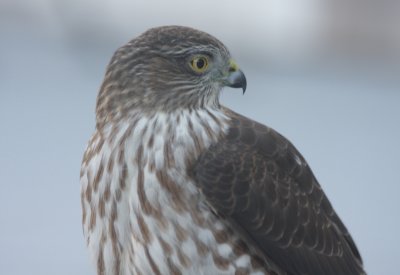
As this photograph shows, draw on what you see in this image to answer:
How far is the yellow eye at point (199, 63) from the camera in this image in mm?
4867

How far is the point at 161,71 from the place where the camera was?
485 cm

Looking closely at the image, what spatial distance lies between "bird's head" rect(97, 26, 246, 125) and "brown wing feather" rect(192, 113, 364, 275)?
0.97 feet

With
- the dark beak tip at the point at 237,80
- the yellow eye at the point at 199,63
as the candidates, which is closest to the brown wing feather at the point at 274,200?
the dark beak tip at the point at 237,80

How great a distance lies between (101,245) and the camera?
4.68 meters

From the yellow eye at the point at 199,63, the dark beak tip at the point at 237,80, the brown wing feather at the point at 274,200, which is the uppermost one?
the yellow eye at the point at 199,63

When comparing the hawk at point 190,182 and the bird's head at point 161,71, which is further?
the bird's head at point 161,71

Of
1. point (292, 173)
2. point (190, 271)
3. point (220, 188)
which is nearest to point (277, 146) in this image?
point (292, 173)

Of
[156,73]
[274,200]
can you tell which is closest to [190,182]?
[274,200]

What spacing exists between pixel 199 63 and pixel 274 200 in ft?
2.55

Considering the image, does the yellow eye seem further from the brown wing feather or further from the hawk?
the brown wing feather

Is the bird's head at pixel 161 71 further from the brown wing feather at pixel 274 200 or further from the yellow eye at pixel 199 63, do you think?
the brown wing feather at pixel 274 200

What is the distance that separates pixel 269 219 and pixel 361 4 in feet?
36.8

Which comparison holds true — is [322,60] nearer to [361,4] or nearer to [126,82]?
[361,4]

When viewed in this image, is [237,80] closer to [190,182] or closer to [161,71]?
[161,71]
